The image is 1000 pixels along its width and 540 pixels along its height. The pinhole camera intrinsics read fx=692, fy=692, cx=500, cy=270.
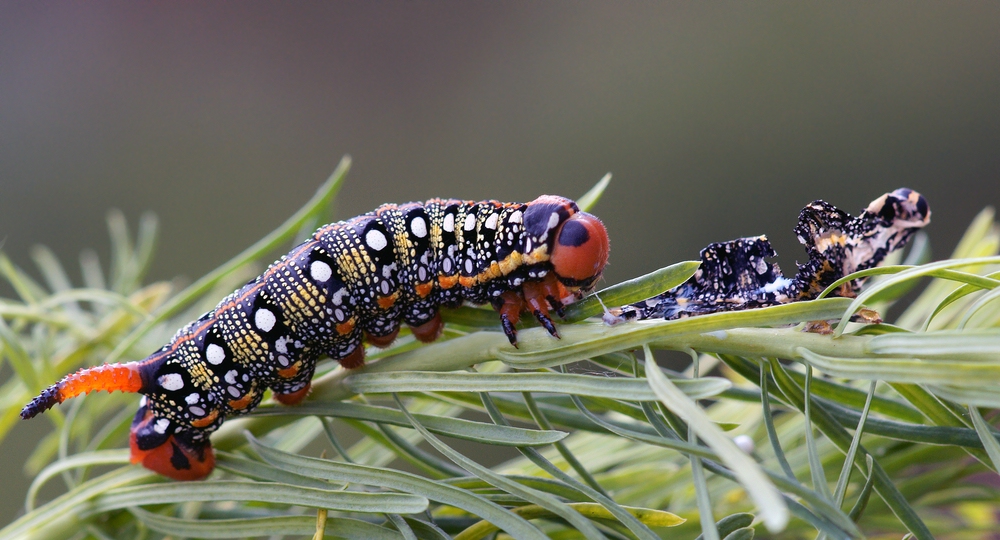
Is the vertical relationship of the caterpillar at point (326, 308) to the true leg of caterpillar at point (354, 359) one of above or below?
above

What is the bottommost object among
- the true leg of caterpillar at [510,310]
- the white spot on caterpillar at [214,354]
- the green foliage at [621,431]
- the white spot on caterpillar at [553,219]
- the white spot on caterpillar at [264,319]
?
the green foliage at [621,431]

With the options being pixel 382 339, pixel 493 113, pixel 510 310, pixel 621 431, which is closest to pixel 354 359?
pixel 382 339

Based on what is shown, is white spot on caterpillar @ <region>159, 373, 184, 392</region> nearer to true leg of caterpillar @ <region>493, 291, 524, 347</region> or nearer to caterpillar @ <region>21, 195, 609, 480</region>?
caterpillar @ <region>21, 195, 609, 480</region>

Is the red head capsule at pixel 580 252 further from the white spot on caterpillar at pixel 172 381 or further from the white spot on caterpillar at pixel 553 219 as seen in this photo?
the white spot on caterpillar at pixel 172 381

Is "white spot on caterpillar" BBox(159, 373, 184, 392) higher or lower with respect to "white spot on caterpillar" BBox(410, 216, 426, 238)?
lower

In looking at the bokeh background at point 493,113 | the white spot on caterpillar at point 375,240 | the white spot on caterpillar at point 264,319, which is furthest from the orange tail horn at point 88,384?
the bokeh background at point 493,113

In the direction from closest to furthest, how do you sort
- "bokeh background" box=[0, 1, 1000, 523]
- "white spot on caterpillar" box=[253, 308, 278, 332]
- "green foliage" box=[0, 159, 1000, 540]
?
"green foliage" box=[0, 159, 1000, 540]
"white spot on caterpillar" box=[253, 308, 278, 332]
"bokeh background" box=[0, 1, 1000, 523]

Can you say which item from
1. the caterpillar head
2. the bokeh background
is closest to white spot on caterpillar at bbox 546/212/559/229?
the caterpillar head

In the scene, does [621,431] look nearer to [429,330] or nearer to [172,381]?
[429,330]
